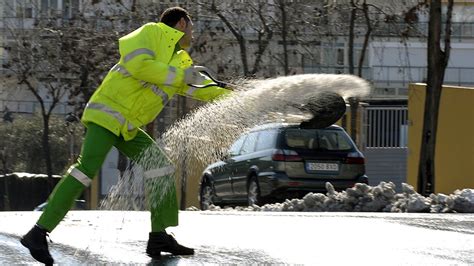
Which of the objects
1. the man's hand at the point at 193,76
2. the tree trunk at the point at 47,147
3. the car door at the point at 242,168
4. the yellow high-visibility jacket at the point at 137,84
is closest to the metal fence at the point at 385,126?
the tree trunk at the point at 47,147

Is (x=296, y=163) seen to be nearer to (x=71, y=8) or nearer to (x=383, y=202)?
(x=383, y=202)

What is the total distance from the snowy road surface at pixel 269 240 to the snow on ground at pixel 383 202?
244 centimetres

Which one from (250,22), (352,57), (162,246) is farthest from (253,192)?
(162,246)

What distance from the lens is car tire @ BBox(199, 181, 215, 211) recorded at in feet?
75.0

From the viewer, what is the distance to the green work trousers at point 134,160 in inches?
305

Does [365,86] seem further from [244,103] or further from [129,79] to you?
[129,79]

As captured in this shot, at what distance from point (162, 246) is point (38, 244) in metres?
0.88

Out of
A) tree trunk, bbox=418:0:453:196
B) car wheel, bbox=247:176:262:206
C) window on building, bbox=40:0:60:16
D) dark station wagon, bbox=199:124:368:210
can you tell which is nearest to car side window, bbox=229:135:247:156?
dark station wagon, bbox=199:124:368:210

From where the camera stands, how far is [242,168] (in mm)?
21531

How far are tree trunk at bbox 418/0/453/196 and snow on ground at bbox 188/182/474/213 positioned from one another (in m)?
3.68

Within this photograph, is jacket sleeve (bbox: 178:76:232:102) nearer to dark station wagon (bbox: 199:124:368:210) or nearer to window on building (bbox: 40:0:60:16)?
dark station wagon (bbox: 199:124:368:210)

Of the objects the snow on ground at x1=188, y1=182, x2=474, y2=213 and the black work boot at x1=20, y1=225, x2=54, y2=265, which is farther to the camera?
the snow on ground at x1=188, y1=182, x2=474, y2=213

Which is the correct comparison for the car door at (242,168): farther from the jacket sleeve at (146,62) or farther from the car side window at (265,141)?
the jacket sleeve at (146,62)

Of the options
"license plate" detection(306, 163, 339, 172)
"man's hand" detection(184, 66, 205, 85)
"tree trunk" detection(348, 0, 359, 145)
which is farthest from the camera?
"tree trunk" detection(348, 0, 359, 145)
